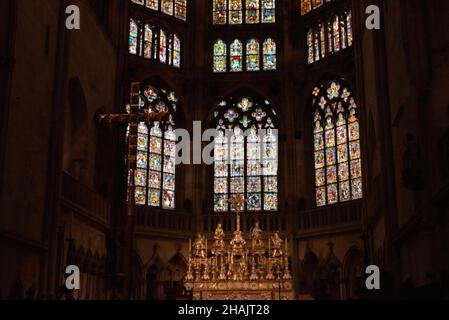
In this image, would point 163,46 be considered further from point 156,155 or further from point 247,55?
point 156,155

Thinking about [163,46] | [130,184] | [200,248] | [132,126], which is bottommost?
[200,248]

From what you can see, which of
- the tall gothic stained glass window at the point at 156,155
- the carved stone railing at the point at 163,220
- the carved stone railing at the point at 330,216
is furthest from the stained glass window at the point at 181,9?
the carved stone railing at the point at 330,216

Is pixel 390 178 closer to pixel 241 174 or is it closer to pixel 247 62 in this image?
pixel 241 174

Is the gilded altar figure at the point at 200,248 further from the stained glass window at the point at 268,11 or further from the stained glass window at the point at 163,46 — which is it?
the stained glass window at the point at 268,11

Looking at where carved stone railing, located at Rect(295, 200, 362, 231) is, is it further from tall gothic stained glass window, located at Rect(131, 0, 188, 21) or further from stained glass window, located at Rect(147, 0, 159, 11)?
stained glass window, located at Rect(147, 0, 159, 11)

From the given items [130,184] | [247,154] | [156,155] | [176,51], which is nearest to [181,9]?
[176,51]

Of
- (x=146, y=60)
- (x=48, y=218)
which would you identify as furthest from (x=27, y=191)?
(x=146, y=60)

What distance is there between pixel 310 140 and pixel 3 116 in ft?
50.0

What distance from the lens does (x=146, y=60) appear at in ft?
87.1

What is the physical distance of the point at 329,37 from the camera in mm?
26922

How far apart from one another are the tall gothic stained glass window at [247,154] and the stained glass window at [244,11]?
3.67m

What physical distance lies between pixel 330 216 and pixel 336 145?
3.12 meters

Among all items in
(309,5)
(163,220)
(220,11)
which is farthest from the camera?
(220,11)

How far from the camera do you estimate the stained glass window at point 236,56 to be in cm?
2823
